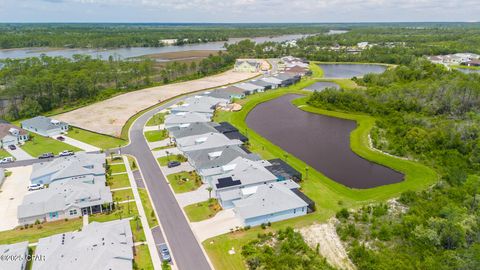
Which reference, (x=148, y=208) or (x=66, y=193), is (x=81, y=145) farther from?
(x=148, y=208)

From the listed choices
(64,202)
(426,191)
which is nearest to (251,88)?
(426,191)

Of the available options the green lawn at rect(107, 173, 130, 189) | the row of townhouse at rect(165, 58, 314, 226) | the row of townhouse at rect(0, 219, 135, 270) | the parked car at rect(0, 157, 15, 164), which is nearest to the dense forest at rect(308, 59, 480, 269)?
the row of townhouse at rect(165, 58, 314, 226)

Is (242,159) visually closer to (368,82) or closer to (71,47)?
(368,82)

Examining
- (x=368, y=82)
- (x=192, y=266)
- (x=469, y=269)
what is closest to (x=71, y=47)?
(x=368, y=82)

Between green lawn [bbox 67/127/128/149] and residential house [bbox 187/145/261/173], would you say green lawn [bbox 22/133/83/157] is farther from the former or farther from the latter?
residential house [bbox 187/145/261/173]

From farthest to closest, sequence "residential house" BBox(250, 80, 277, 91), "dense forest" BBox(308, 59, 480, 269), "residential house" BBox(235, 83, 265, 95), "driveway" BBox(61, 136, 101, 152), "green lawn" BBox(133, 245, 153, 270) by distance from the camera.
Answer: "residential house" BBox(250, 80, 277, 91) < "residential house" BBox(235, 83, 265, 95) < "driveway" BBox(61, 136, 101, 152) < "dense forest" BBox(308, 59, 480, 269) < "green lawn" BBox(133, 245, 153, 270)

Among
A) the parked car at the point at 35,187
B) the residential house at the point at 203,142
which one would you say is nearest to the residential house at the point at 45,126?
the parked car at the point at 35,187

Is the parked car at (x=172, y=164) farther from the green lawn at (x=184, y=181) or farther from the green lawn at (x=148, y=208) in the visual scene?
the green lawn at (x=148, y=208)
